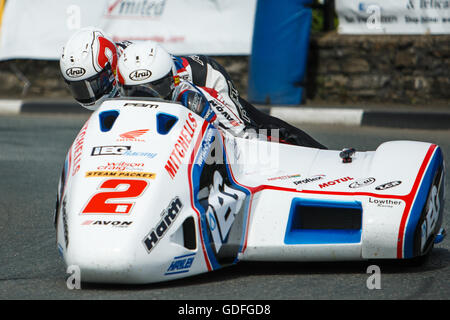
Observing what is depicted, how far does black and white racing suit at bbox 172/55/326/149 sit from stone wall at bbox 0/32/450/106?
4807 mm

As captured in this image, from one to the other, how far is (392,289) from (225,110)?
1778 millimetres

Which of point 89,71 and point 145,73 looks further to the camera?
point 89,71

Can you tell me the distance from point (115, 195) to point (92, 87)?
1386 millimetres

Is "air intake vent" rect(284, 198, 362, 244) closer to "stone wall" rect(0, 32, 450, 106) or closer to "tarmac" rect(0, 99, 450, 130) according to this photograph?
"tarmac" rect(0, 99, 450, 130)

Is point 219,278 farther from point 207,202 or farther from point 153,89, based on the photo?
point 153,89

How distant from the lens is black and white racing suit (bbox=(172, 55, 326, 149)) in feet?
17.4

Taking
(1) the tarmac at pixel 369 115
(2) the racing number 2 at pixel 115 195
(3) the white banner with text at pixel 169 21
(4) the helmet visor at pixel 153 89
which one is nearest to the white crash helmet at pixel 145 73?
(4) the helmet visor at pixel 153 89

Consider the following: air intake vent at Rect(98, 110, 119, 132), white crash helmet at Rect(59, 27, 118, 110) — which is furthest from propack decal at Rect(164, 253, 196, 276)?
white crash helmet at Rect(59, 27, 118, 110)

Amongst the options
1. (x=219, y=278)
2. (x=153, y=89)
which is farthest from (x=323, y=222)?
(x=153, y=89)

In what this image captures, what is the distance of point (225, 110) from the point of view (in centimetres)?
528

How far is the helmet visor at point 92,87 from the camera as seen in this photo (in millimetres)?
5125

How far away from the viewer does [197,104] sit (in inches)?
178

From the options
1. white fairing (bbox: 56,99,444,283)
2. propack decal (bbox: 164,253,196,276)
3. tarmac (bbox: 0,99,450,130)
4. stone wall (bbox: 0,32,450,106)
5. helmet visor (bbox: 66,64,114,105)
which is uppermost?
helmet visor (bbox: 66,64,114,105)

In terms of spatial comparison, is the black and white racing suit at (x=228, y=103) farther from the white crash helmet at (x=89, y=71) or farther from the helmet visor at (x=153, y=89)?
the helmet visor at (x=153, y=89)
